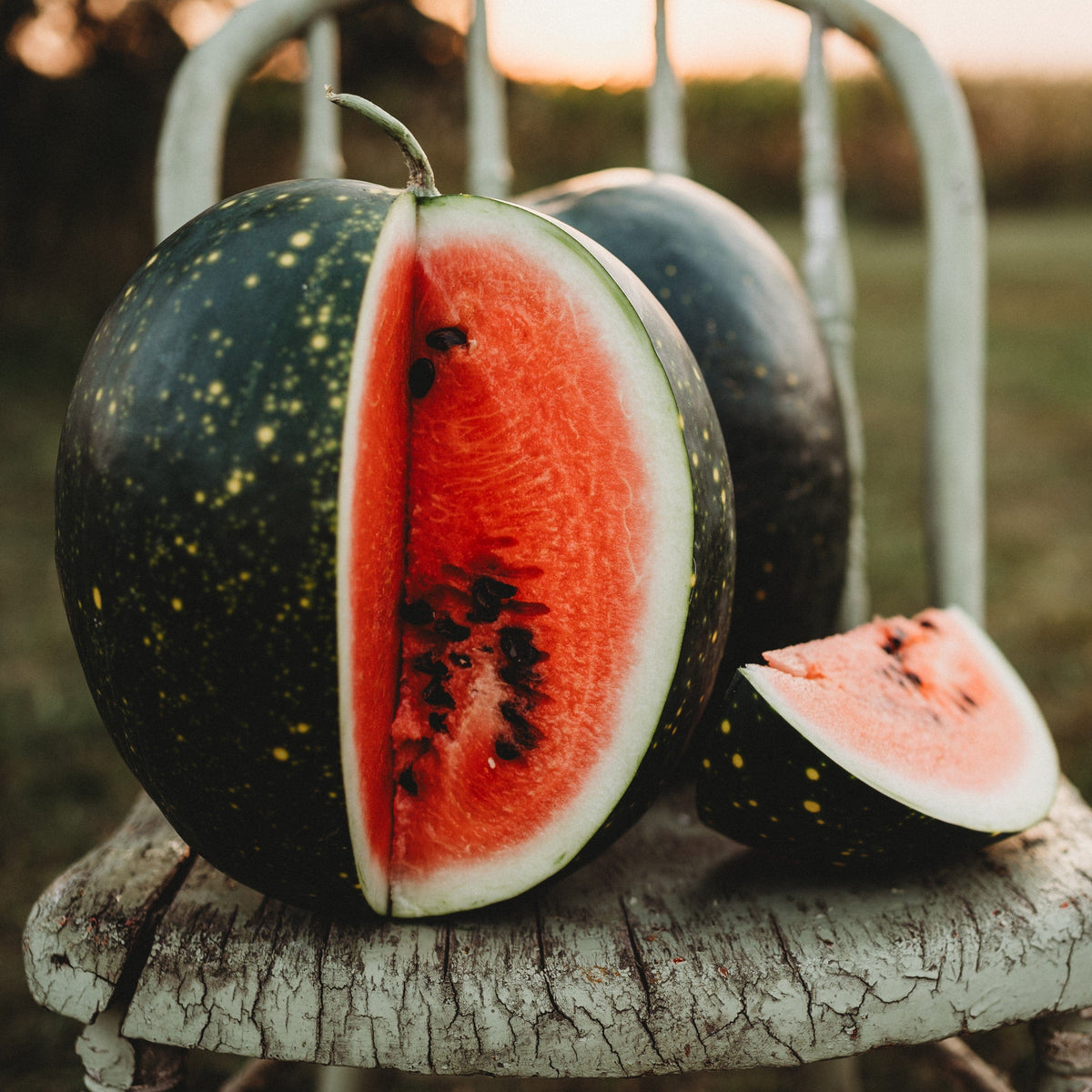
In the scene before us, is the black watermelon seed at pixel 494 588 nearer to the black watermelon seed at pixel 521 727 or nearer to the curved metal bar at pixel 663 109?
the black watermelon seed at pixel 521 727

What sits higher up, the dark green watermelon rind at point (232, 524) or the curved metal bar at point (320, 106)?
the curved metal bar at point (320, 106)

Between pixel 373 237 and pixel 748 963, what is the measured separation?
61 cm

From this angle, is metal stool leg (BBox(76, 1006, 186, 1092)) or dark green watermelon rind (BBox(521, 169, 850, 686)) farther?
dark green watermelon rind (BBox(521, 169, 850, 686))

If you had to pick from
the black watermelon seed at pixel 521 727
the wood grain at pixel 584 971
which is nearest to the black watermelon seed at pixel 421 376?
the black watermelon seed at pixel 521 727

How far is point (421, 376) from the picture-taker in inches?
30.5

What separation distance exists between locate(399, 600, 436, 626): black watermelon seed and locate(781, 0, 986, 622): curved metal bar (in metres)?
0.75

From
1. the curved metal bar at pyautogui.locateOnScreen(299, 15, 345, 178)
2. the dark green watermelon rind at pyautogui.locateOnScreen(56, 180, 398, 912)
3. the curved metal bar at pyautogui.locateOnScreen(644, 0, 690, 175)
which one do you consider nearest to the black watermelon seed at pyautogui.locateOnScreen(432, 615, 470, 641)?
the dark green watermelon rind at pyautogui.locateOnScreen(56, 180, 398, 912)

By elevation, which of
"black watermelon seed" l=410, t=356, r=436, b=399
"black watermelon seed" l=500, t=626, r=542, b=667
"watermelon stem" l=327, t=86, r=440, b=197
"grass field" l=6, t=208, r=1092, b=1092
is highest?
"watermelon stem" l=327, t=86, r=440, b=197

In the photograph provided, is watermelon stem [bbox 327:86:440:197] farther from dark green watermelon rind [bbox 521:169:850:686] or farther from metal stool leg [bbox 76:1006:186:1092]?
metal stool leg [bbox 76:1006:186:1092]

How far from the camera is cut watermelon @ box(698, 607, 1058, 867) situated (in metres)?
0.77

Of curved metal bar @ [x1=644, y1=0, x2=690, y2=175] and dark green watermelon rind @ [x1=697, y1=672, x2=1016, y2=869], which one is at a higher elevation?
curved metal bar @ [x1=644, y1=0, x2=690, y2=175]

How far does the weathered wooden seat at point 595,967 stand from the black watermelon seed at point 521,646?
0.67ft

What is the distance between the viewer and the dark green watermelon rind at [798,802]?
0.77 m

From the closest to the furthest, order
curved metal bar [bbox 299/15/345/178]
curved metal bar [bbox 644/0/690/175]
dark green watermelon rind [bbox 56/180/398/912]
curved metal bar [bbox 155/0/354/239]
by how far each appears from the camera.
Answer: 1. dark green watermelon rind [bbox 56/180/398/912]
2. curved metal bar [bbox 155/0/354/239]
3. curved metal bar [bbox 299/15/345/178]
4. curved metal bar [bbox 644/0/690/175]
